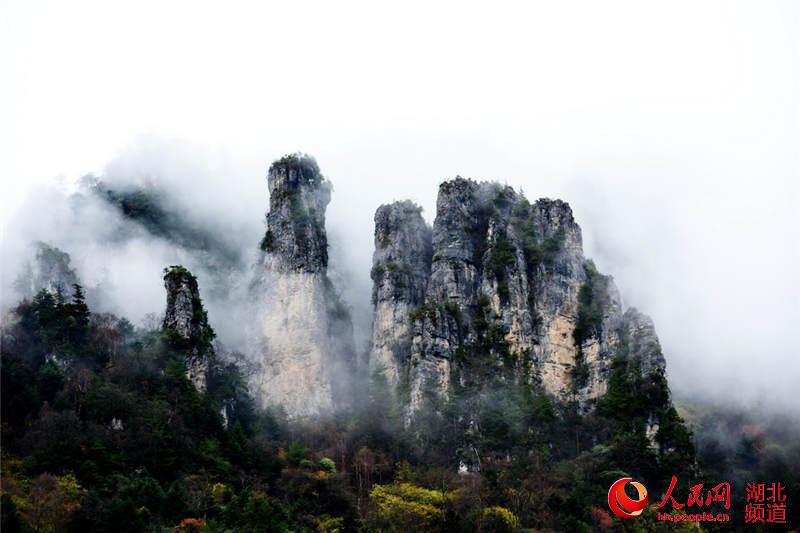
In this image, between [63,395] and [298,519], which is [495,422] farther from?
[63,395]

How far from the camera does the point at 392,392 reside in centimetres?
7400

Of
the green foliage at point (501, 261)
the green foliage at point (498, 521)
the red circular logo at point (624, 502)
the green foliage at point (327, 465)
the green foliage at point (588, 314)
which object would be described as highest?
the green foliage at point (501, 261)

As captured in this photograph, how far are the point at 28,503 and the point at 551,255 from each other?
146 feet

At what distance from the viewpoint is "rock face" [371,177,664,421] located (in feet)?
240

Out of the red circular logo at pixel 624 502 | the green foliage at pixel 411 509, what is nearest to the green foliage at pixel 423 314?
the green foliage at pixel 411 509

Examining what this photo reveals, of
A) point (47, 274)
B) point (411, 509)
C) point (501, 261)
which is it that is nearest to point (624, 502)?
point (411, 509)

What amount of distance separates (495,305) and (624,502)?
911 inches

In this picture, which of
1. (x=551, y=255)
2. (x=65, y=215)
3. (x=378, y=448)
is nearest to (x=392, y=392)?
(x=378, y=448)

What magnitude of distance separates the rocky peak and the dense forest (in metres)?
9.06

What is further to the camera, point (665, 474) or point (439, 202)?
point (439, 202)

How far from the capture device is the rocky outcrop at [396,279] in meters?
76.6

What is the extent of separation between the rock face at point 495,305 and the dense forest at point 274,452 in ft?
7.14

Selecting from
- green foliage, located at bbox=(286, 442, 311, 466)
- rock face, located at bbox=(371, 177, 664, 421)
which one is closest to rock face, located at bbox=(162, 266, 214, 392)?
green foliage, located at bbox=(286, 442, 311, 466)

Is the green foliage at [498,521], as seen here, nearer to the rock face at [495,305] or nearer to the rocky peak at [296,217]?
the rock face at [495,305]
